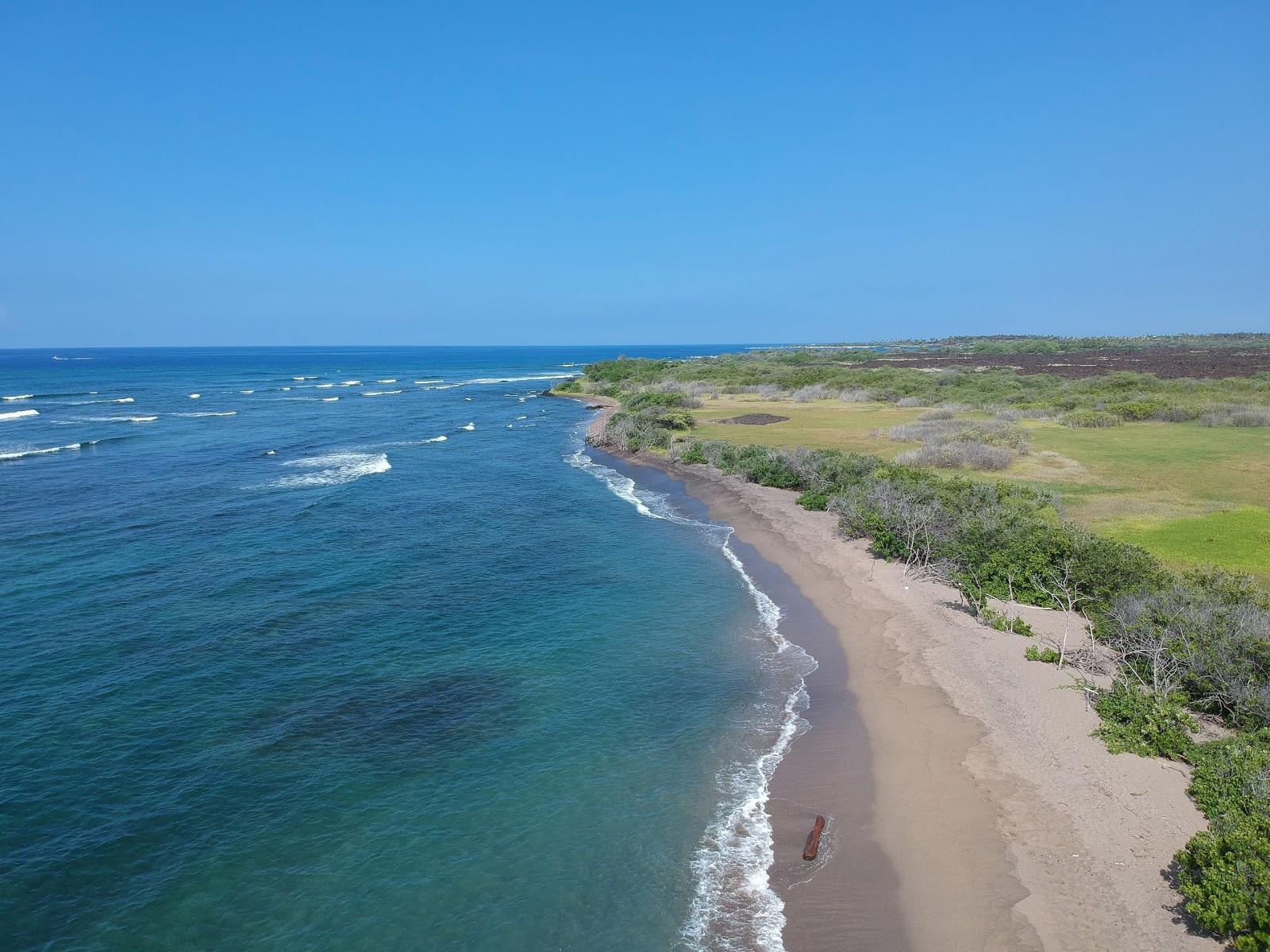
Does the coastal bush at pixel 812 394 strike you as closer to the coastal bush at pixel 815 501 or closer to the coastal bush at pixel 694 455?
the coastal bush at pixel 694 455

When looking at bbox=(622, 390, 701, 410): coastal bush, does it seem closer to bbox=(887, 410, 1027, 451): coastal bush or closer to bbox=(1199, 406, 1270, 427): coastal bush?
bbox=(887, 410, 1027, 451): coastal bush

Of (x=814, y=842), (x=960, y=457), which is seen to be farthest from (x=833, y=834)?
(x=960, y=457)

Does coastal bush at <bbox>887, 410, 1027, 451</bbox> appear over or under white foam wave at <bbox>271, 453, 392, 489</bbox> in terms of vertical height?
over

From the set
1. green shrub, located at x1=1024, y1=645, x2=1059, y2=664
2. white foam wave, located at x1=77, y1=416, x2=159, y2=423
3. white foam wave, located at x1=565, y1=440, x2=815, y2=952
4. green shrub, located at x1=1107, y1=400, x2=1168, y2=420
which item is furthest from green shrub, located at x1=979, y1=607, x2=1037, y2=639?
white foam wave, located at x1=77, y1=416, x2=159, y2=423

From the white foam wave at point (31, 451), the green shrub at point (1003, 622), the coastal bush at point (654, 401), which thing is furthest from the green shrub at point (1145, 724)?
the white foam wave at point (31, 451)

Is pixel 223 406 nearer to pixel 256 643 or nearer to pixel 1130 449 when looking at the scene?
pixel 256 643

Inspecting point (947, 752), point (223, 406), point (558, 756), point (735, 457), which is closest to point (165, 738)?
point (558, 756)

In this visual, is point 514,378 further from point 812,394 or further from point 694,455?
point 694,455
